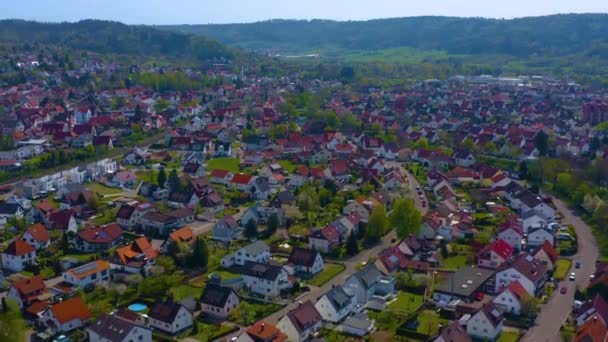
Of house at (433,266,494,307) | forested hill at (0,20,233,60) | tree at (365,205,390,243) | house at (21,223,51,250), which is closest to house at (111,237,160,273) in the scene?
house at (21,223,51,250)

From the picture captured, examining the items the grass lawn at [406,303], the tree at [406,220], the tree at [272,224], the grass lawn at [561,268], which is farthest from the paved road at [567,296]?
the tree at [272,224]

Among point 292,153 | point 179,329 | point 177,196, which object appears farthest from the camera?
point 292,153

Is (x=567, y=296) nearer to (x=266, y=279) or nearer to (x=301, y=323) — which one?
(x=301, y=323)

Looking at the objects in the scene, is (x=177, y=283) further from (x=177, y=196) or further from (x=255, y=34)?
(x=255, y=34)

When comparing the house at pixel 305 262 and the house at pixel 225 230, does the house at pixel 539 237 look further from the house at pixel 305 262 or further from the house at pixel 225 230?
the house at pixel 225 230

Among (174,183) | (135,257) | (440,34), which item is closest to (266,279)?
(135,257)

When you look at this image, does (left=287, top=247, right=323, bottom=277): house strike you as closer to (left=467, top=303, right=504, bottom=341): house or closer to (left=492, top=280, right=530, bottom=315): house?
(left=492, top=280, right=530, bottom=315): house

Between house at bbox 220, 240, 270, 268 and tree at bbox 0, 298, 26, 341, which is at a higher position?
tree at bbox 0, 298, 26, 341

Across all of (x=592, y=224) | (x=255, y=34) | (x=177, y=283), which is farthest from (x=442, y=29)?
(x=177, y=283)
